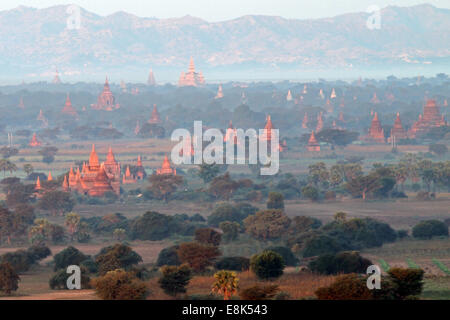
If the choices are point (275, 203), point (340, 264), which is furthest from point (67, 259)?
point (275, 203)

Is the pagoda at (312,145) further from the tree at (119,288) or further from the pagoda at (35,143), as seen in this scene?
the tree at (119,288)

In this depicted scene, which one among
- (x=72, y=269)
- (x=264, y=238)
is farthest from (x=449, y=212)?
(x=72, y=269)

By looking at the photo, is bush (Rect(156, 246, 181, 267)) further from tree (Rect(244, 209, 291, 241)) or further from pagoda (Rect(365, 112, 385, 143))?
pagoda (Rect(365, 112, 385, 143))

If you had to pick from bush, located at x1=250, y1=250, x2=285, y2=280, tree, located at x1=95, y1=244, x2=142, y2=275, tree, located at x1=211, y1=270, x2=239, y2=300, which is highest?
tree, located at x1=211, y1=270, x2=239, y2=300

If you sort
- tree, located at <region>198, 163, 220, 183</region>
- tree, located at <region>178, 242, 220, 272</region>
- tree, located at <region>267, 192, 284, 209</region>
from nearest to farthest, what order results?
tree, located at <region>178, 242, 220, 272</region>, tree, located at <region>267, 192, 284, 209</region>, tree, located at <region>198, 163, 220, 183</region>

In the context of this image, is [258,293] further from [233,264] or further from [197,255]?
[197,255]

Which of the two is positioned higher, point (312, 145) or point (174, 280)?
point (174, 280)

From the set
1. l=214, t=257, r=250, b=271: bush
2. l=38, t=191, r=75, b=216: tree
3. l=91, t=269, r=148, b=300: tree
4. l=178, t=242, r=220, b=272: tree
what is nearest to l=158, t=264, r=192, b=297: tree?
l=91, t=269, r=148, b=300: tree
